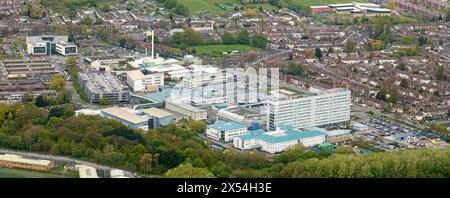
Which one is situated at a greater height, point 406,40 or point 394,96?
point 394,96

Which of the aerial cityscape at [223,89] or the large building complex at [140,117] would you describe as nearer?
the aerial cityscape at [223,89]

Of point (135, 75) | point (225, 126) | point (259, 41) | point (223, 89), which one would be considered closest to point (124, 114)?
point (225, 126)

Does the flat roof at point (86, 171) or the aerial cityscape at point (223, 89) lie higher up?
the flat roof at point (86, 171)

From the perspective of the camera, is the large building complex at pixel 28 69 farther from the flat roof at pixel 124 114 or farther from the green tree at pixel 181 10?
the green tree at pixel 181 10

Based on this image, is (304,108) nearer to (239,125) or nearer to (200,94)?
(239,125)

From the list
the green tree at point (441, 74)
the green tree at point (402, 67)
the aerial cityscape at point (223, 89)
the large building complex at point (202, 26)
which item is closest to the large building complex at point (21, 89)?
the aerial cityscape at point (223, 89)

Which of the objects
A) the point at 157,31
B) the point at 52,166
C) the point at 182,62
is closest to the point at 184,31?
the point at 157,31

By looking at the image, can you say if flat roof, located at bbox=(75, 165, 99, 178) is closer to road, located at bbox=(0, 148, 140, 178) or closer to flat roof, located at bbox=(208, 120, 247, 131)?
road, located at bbox=(0, 148, 140, 178)

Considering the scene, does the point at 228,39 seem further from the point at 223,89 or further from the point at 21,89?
the point at 21,89
